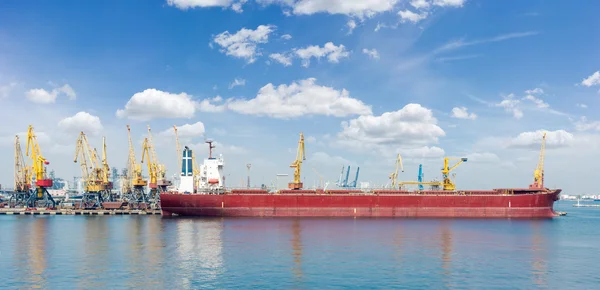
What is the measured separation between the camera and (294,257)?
36062 mm

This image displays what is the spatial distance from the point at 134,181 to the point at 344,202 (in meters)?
45.3

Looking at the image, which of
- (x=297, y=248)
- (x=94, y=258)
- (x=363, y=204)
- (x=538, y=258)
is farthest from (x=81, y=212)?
(x=538, y=258)

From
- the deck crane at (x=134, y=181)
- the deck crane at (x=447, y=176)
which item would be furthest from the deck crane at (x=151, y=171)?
the deck crane at (x=447, y=176)

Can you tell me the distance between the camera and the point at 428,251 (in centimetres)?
3931

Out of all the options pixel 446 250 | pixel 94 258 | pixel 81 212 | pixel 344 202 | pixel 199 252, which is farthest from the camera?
pixel 81 212

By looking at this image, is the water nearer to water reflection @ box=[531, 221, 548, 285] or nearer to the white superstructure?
water reflection @ box=[531, 221, 548, 285]

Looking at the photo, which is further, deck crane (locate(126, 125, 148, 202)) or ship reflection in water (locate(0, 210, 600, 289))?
deck crane (locate(126, 125, 148, 202))

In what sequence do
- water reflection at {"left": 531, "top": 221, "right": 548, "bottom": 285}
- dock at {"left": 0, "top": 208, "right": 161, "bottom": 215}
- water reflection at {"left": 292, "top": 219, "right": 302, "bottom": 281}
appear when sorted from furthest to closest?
dock at {"left": 0, "top": 208, "right": 161, "bottom": 215} → water reflection at {"left": 292, "top": 219, "right": 302, "bottom": 281} → water reflection at {"left": 531, "top": 221, "right": 548, "bottom": 285}

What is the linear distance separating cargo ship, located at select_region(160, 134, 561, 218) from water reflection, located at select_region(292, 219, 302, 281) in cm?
1077

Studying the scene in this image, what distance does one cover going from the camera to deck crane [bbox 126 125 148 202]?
307 ft

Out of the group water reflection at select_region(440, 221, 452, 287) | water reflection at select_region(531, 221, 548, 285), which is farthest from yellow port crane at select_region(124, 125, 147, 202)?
water reflection at select_region(531, 221, 548, 285)

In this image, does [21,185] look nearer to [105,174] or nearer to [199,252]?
[105,174]

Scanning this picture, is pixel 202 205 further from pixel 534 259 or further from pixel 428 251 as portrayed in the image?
pixel 534 259

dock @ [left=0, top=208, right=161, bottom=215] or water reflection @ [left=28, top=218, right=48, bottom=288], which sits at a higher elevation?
water reflection @ [left=28, top=218, right=48, bottom=288]
